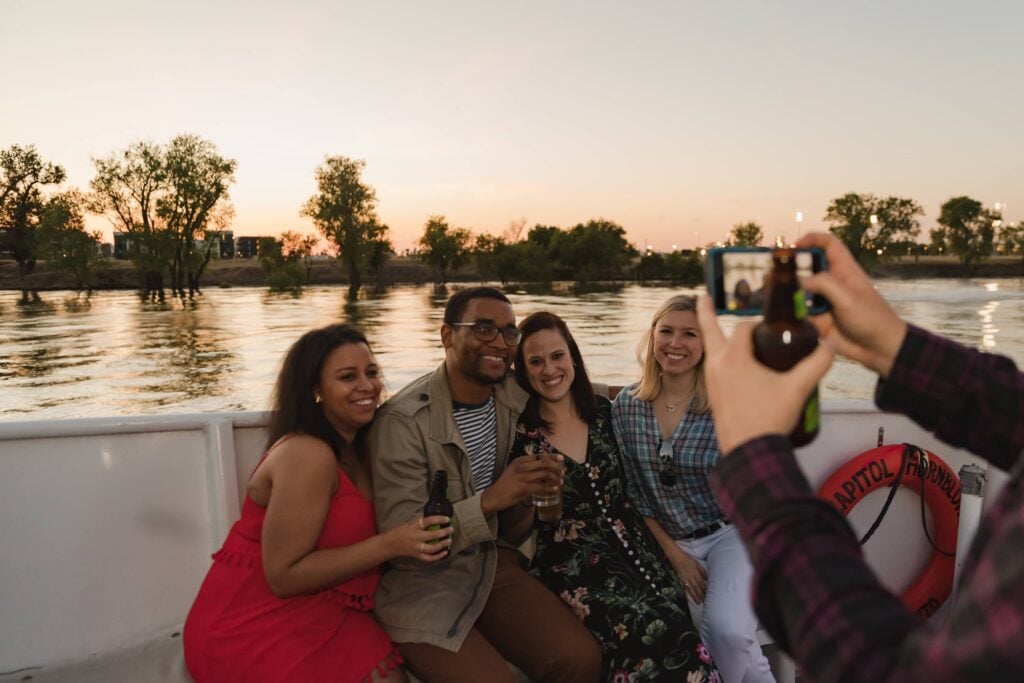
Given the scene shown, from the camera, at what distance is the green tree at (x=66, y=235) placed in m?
44.2

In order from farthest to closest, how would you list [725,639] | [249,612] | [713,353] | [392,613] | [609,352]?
[609,352] → [725,639] → [392,613] → [249,612] → [713,353]

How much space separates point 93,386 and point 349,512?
21493 millimetres

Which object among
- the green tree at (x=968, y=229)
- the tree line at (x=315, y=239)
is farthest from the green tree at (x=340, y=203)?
the green tree at (x=968, y=229)

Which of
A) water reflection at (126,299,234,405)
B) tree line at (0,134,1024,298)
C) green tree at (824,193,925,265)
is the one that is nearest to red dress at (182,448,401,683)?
water reflection at (126,299,234,405)

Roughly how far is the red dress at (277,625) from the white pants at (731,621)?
36.6 inches

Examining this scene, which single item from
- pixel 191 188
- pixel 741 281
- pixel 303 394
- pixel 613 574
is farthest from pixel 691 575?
pixel 191 188

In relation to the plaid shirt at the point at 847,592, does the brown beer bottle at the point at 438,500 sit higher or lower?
lower

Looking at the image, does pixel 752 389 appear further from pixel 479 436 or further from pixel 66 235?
pixel 66 235

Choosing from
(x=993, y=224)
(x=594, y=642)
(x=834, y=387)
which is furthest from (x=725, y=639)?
(x=993, y=224)

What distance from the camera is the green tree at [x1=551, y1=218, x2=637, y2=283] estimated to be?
205 feet

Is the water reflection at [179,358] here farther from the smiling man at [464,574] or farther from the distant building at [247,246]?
the distant building at [247,246]

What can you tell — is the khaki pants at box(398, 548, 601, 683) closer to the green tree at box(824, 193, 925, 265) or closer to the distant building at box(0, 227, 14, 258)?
the distant building at box(0, 227, 14, 258)

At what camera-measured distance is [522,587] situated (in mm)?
1883

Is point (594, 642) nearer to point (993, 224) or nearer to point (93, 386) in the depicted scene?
point (93, 386)
